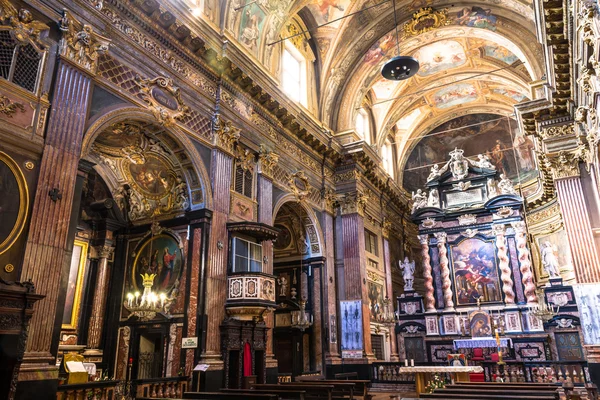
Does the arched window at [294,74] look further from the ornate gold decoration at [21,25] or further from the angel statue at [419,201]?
the ornate gold decoration at [21,25]

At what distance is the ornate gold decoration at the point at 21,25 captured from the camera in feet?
22.8

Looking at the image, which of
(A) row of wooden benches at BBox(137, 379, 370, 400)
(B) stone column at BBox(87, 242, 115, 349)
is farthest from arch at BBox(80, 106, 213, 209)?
(A) row of wooden benches at BBox(137, 379, 370, 400)

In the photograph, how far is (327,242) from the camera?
1599cm

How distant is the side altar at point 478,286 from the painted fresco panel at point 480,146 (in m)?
2.38

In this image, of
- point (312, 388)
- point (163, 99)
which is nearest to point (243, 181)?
point (163, 99)

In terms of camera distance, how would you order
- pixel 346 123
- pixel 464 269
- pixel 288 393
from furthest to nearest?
pixel 464 269 → pixel 346 123 → pixel 288 393

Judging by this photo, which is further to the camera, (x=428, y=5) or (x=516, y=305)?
(x=516, y=305)

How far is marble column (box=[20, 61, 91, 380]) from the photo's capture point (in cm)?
656

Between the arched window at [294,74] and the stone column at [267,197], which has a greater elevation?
the arched window at [294,74]

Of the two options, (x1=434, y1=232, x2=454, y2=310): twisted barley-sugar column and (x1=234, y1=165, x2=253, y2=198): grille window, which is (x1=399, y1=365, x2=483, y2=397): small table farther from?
(x1=434, y1=232, x2=454, y2=310): twisted barley-sugar column

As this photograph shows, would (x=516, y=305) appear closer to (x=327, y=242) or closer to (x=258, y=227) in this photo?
(x=327, y=242)

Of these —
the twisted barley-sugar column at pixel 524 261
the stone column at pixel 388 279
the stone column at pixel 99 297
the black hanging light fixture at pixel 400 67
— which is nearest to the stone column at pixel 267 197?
the stone column at pixel 99 297

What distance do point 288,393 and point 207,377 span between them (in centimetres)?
243

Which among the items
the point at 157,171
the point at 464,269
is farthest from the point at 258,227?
the point at 464,269
